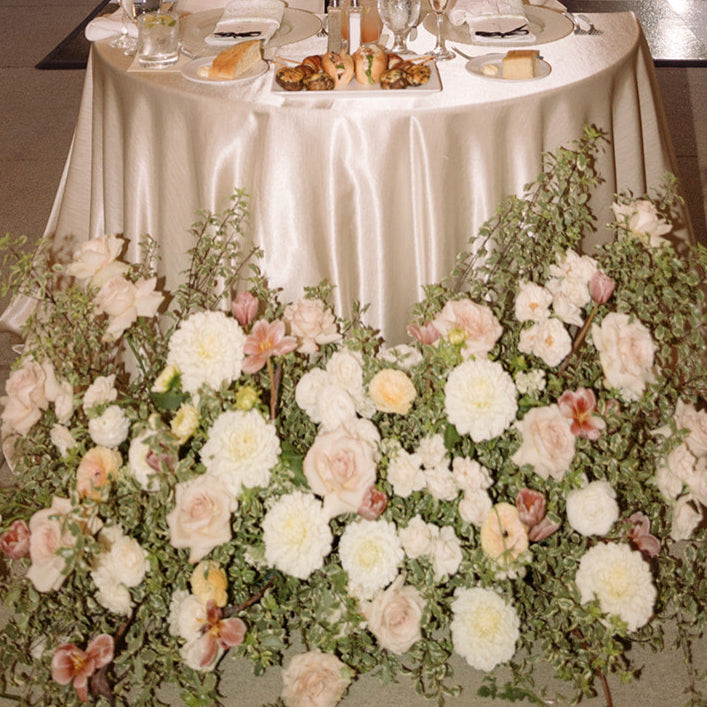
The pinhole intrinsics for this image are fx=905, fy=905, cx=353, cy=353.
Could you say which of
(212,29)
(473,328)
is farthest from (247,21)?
(473,328)

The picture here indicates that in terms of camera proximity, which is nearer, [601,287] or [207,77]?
[601,287]

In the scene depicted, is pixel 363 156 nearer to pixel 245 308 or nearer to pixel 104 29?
pixel 245 308

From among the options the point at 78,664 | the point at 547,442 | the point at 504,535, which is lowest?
the point at 78,664

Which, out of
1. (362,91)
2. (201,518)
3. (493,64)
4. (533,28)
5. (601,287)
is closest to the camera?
(201,518)

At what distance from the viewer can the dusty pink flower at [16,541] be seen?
43.6 inches

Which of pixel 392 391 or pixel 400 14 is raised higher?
pixel 400 14

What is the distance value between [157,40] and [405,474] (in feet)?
3.61

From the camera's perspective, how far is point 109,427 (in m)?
1.08

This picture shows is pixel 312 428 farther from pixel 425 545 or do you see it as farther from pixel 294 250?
pixel 294 250

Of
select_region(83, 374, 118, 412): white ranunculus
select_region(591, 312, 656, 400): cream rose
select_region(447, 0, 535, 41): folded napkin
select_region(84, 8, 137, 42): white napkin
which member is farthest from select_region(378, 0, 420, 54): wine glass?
select_region(83, 374, 118, 412): white ranunculus

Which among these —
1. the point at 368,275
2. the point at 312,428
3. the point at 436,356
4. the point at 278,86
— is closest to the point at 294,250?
the point at 368,275

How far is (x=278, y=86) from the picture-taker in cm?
163

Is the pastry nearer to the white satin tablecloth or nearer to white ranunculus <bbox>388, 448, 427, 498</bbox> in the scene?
the white satin tablecloth

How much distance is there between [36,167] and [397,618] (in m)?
2.98
